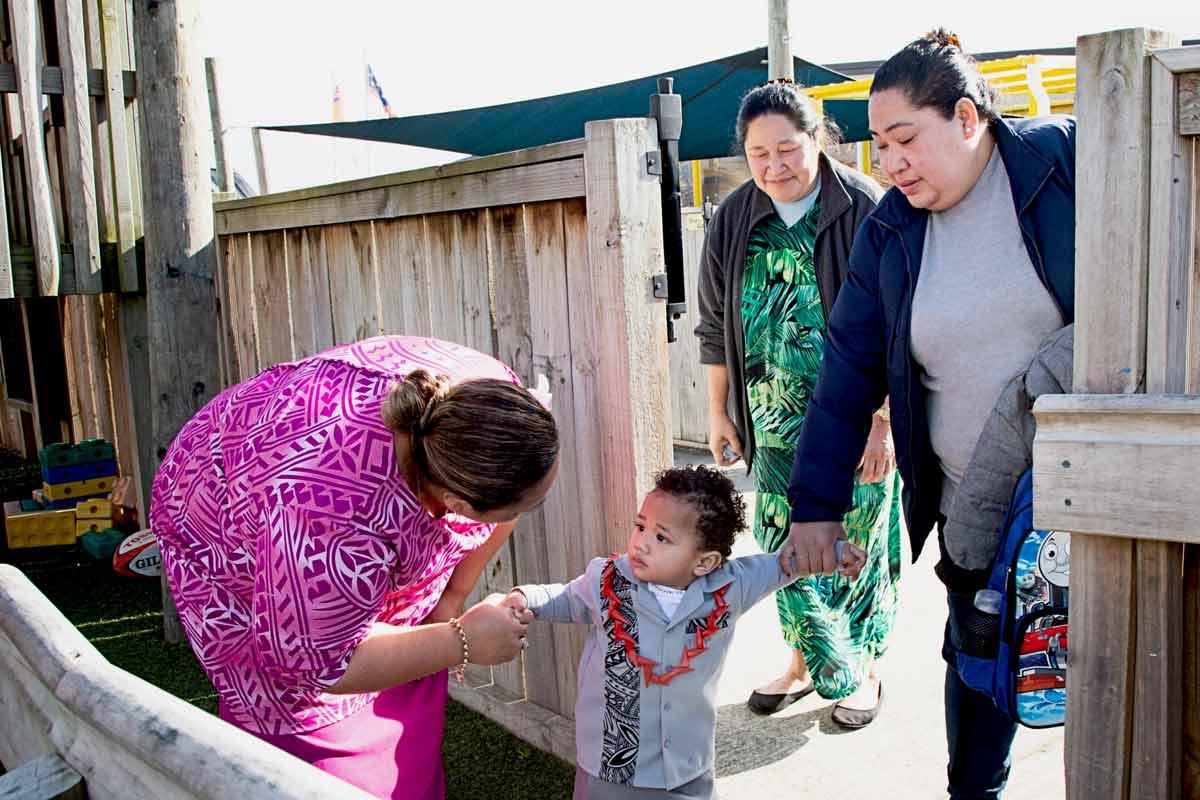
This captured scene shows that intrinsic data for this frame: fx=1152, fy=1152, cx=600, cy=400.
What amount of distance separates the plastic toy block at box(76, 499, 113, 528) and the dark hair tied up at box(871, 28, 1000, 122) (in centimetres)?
553

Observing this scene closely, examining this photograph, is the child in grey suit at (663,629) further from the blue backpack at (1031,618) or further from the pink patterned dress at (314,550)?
the blue backpack at (1031,618)

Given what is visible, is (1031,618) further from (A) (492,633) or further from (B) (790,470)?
(B) (790,470)

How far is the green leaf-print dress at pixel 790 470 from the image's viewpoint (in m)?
3.37

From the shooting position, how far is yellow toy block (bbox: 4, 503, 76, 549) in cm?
638

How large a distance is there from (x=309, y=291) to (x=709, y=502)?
8.14 feet

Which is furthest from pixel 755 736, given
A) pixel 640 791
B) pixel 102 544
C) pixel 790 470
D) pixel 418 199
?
pixel 102 544

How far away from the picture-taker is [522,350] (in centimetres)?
336

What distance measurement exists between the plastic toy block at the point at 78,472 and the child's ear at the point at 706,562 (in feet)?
17.8

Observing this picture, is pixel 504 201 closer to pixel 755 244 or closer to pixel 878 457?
pixel 755 244

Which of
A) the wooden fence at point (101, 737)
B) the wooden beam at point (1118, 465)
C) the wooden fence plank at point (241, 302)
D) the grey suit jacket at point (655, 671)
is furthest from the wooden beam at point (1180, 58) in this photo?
the wooden fence plank at point (241, 302)

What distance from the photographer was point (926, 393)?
98.0 inches

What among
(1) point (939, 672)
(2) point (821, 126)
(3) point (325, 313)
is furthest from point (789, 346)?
(3) point (325, 313)

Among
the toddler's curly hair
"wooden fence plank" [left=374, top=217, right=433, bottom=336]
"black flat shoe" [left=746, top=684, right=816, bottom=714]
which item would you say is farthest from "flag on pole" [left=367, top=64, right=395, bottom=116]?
the toddler's curly hair

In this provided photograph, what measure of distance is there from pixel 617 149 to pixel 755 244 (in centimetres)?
79
